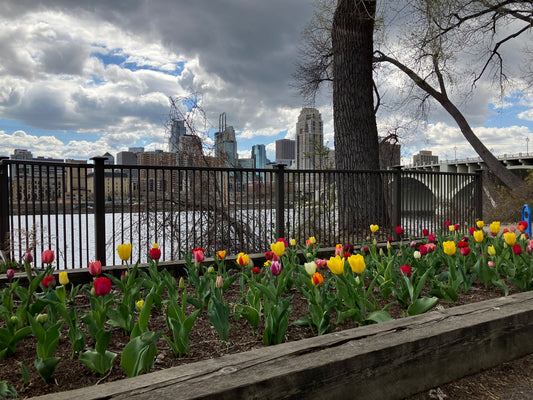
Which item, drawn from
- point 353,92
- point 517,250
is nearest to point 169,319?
point 517,250

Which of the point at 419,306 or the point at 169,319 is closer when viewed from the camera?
the point at 169,319

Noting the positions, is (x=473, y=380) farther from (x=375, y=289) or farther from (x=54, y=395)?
(x=54, y=395)

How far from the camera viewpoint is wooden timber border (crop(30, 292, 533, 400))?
1.25m

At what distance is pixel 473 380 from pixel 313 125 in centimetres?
1189

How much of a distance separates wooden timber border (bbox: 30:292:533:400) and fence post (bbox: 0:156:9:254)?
348cm

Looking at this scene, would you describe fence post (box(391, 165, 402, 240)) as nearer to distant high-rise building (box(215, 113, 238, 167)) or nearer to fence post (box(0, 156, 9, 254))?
distant high-rise building (box(215, 113, 238, 167))

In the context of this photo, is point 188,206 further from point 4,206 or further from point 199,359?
point 199,359

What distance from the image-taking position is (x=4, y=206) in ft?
13.1

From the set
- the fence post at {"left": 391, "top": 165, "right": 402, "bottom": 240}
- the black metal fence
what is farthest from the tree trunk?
the fence post at {"left": 391, "top": 165, "right": 402, "bottom": 240}

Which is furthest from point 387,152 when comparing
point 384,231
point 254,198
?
point 254,198

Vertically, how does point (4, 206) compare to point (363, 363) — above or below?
above

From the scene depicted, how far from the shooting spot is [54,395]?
1.19 metres

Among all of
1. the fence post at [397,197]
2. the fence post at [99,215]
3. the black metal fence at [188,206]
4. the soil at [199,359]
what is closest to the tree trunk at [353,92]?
the black metal fence at [188,206]

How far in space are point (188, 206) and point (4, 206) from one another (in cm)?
212
